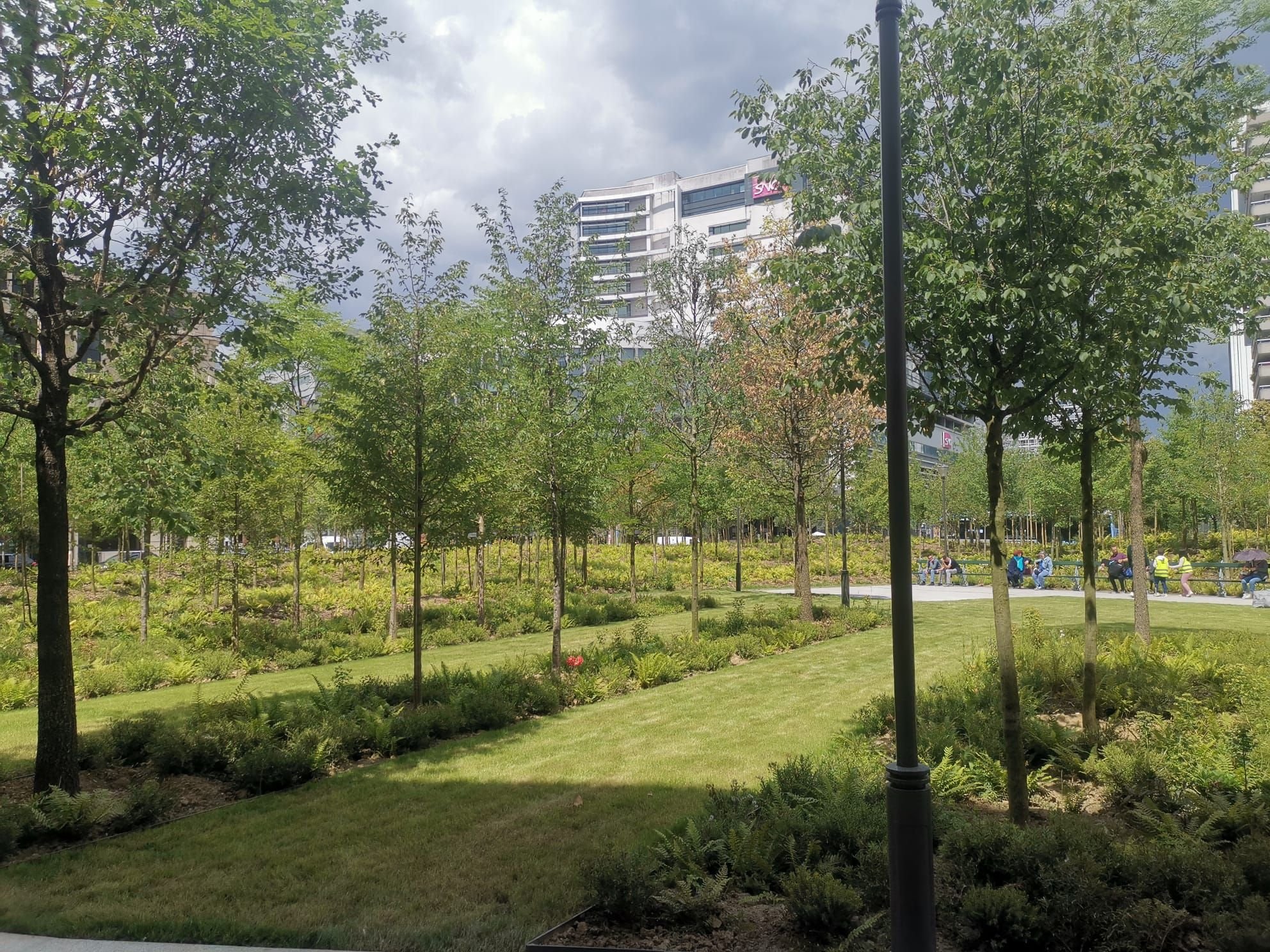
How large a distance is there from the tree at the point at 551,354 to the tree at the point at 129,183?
4.12 meters

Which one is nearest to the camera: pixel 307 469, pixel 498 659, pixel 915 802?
pixel 915 802

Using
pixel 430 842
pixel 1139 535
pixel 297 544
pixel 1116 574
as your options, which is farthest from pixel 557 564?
pixel 1116 574

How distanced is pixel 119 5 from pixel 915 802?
31.3 ft

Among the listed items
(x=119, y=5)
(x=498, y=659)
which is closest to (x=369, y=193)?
(x=119, y=5)

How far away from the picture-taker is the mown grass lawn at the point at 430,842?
518 cm

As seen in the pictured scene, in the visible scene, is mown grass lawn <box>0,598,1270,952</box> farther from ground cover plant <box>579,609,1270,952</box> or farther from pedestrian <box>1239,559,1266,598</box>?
pedestrian <box>1239,559,1266,598</box>

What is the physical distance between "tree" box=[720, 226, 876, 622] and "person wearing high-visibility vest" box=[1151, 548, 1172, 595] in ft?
49.1

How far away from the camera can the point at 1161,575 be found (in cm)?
2642

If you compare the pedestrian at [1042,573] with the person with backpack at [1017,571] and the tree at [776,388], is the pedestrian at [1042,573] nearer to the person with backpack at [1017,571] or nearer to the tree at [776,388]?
the person with backpack at [1017,571]

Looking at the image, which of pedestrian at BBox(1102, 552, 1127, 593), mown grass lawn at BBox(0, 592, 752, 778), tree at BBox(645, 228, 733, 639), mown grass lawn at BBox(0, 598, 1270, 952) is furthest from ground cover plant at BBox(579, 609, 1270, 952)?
pedestrian at BBox(1102, 552, 1127, 593)

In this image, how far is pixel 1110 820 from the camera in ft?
20.6

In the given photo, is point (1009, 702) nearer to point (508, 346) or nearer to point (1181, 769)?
point (1181, 769)

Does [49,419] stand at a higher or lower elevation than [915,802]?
higher

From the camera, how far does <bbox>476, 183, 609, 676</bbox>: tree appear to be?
12625 millimetres
